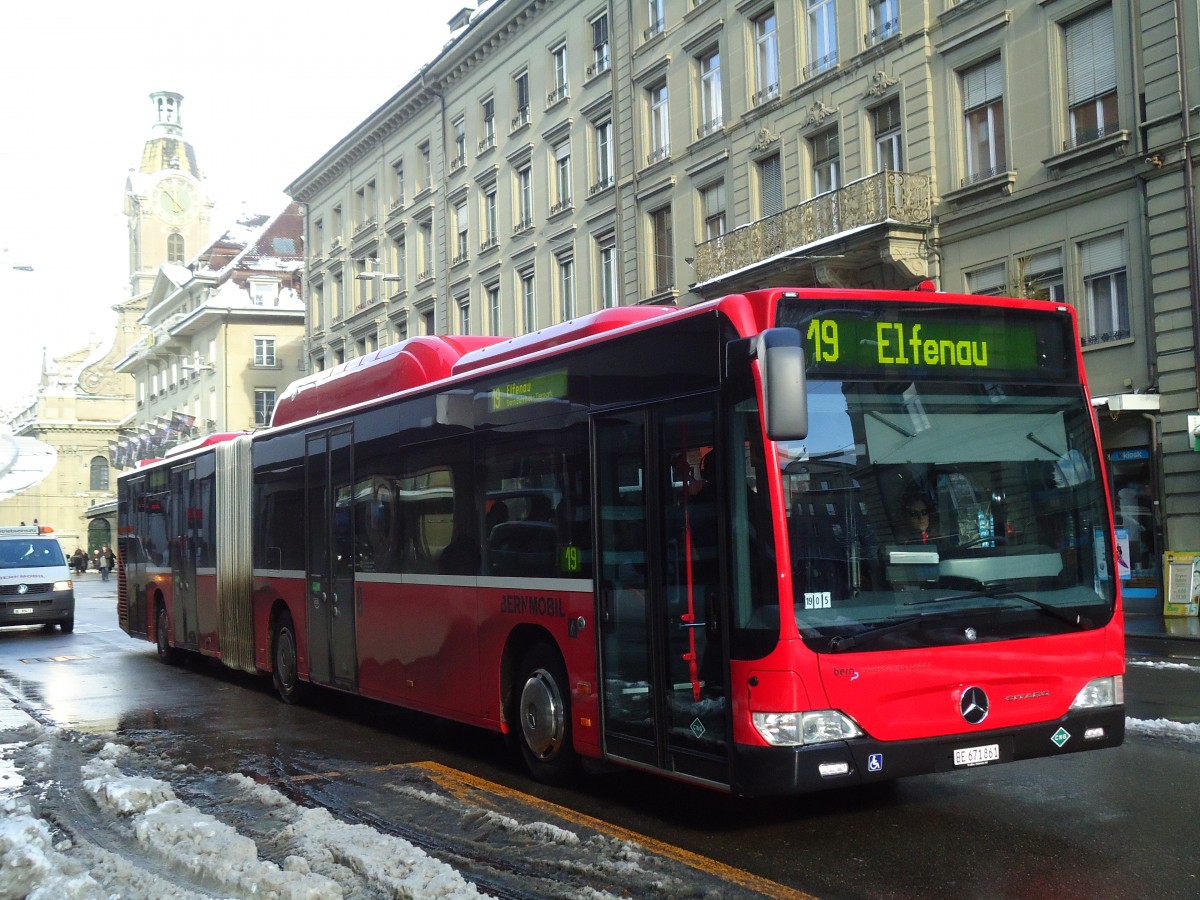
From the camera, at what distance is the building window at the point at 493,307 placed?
41.2 metres

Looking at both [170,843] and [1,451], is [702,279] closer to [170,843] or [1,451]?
[1,451]

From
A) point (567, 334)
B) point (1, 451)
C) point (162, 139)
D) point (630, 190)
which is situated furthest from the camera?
point (162, 139)

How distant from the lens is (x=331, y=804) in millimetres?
8133

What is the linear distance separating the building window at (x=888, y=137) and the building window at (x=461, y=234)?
18.5 metres

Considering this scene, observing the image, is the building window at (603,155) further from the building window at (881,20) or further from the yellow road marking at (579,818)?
the yellow road marking at (579,818)

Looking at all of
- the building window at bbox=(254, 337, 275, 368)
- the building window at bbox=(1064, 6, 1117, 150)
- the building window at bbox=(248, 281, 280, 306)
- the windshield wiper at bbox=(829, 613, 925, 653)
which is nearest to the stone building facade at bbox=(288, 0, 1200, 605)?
the building window at bbox=(1064, 6, 1117, 150)

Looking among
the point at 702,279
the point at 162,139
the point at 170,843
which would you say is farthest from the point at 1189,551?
the point at 162,139

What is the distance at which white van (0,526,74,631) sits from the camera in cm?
2528

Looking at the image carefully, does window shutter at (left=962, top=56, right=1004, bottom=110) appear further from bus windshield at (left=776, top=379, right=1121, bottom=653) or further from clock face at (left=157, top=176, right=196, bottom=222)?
clock face at (left=157, top=176, right=196, bottom=222)

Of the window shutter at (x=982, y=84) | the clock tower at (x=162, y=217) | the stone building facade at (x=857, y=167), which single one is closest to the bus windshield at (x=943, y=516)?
the stone building facade at (x=857, y=167)

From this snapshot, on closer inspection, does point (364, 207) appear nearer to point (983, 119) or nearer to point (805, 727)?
point (983, 119)

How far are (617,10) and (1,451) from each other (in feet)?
59.4

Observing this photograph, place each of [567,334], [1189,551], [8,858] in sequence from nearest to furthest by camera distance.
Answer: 1. [8,858]
2. [567,334]
3. [1189,551]

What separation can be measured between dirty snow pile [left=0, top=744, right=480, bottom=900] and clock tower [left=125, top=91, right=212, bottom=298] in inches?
4221
